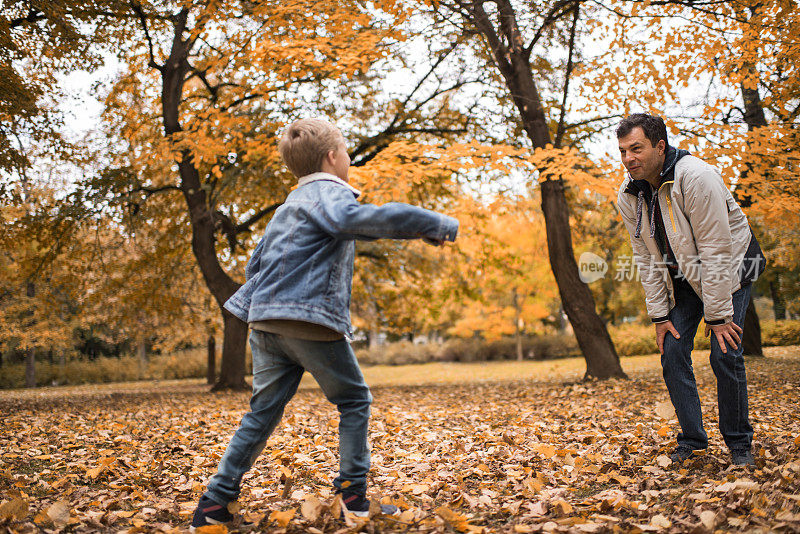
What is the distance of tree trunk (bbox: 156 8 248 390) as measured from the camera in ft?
35.7

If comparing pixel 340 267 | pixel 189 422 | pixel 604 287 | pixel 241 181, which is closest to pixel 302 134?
pixel 340 267

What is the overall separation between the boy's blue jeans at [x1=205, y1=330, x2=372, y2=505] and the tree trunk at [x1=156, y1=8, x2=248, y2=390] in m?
8.88

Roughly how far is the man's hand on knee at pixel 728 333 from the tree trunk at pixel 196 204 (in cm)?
920

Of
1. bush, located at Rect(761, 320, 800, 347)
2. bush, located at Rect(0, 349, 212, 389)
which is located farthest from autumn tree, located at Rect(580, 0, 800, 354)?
bush, located at Rect(0, 349, 212, 389)

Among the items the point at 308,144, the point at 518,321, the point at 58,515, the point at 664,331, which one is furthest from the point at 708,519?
the point at 518,321

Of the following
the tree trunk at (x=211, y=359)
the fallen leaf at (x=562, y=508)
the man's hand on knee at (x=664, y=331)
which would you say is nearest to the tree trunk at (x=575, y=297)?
the man's hand on knee at (x=664, y=331)

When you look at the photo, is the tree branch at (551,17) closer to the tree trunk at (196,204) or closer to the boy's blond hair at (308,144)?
the tree trunk at (196,204)

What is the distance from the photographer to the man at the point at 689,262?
9.97 ft

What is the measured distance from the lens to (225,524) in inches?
97.3

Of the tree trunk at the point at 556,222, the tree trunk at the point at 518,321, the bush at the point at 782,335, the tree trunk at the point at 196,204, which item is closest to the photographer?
the tree trunk at the point at 556,222

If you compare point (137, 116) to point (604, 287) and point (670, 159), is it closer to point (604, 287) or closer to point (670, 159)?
point (670, 159)

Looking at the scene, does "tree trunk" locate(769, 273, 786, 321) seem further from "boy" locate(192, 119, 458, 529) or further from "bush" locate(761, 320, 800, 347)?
"boy" locate(192, 119, 458, 529)

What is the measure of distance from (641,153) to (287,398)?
7.26ft

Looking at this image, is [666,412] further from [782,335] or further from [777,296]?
[777,296]
